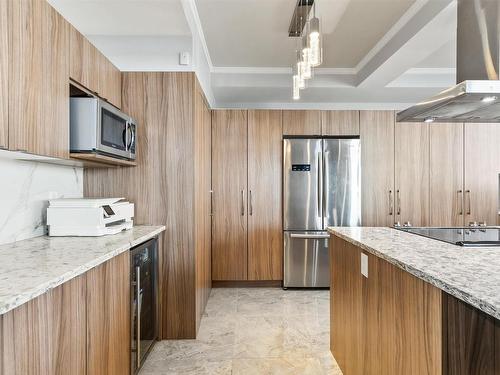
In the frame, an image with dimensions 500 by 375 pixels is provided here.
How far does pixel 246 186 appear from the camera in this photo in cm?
391

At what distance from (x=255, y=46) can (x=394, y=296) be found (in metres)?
2.86

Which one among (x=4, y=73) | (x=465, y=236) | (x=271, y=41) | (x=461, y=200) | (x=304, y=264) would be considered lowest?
→ (x=304, y=264)

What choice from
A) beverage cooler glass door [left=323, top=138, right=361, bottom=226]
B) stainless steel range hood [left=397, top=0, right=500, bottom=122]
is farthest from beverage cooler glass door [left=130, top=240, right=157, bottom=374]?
beverage cooler glass door [left=323, top=138, right=361, bottom=226]

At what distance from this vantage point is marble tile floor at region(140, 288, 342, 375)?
2.21 meters

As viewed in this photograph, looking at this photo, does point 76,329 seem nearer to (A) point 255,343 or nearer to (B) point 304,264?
(A) point 255,343

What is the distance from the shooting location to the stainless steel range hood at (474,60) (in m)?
1.81

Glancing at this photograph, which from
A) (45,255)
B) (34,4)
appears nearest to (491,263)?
(45,255)

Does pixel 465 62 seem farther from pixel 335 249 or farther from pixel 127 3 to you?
pixel 127 3

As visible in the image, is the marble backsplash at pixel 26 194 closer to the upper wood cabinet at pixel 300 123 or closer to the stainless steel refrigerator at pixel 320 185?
the stainless steel refrigerator at pixel 320 185

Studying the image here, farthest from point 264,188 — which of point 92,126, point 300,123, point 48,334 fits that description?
point 48,334

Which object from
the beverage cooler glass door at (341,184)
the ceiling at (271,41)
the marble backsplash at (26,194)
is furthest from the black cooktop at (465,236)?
the marble backsplash at (26,194)

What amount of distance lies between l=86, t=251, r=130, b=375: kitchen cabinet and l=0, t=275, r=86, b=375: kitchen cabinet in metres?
0.07

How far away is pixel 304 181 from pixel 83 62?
2.56 meters

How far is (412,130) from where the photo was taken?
3906mm
